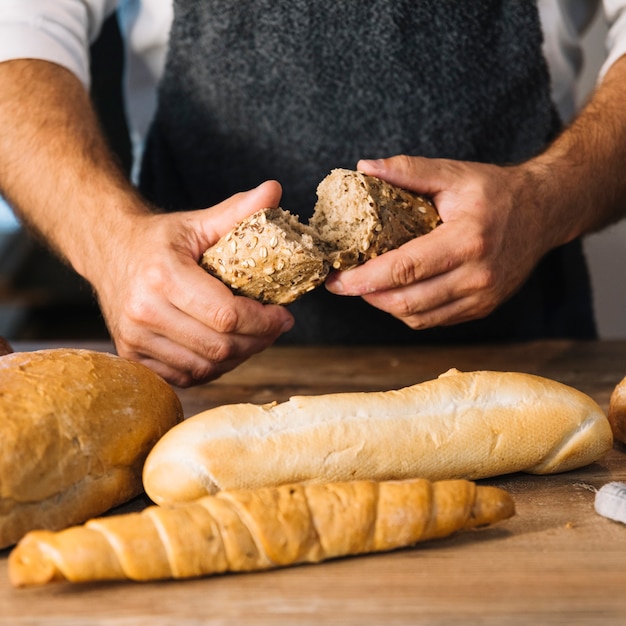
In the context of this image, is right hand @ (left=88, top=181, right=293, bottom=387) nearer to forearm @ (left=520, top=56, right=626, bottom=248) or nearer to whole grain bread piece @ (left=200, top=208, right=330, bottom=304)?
whole grain bread piece @ (left=200, top=208, right=330, bottom=304)

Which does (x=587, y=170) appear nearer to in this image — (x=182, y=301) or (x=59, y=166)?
(x=182, y=301)

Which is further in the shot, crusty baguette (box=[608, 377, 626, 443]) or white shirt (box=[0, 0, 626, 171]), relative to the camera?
white shirt (box=[0, 0, 626, 171])

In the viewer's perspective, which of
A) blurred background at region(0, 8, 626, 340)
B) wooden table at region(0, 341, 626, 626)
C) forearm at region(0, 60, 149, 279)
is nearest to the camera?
wooden table at region(0, 341, 626, 626)

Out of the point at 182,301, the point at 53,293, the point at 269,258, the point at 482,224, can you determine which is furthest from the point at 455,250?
the point at 53,293

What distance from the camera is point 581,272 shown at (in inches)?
79.1

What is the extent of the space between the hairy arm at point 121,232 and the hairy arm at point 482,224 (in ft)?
0.58

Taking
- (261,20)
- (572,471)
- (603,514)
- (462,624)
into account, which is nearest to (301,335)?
(261,20)

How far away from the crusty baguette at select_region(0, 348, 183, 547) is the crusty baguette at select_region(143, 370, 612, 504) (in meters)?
0.06

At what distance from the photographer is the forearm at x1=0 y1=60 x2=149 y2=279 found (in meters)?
1.47

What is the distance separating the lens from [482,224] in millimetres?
1307

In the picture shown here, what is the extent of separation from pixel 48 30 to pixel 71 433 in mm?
1037

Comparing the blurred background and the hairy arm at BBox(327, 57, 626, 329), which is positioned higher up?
the hairy arm at BBox(327, 57, 626, 329)

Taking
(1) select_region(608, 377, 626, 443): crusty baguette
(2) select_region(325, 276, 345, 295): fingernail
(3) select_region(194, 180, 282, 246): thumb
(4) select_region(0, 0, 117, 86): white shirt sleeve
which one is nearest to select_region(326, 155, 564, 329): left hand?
(2) select_region(325, 276, 345, 295): fingernail

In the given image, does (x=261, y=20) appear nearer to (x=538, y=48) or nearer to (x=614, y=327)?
(x=538, y=48)
